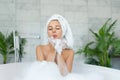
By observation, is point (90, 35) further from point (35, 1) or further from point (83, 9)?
point (35, 1)

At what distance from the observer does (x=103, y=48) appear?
11.4 ft

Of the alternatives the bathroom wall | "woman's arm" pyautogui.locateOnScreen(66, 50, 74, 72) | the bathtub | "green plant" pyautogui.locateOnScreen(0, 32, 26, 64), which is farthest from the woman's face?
the bathroom wall

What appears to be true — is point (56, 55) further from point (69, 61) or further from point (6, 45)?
point (6, 45)

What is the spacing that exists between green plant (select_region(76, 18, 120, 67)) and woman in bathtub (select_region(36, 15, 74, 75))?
1.60 m

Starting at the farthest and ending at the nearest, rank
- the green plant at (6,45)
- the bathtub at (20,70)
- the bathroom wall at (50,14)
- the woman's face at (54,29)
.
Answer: the bathroom wall at (50,14)
the green plant at (6,45)
the bathtub at (20,70)
the woman's face at (54,29)

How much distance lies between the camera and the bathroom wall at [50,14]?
11.9 feet

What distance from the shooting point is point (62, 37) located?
6.21 feet

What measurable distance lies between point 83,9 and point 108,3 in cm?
42

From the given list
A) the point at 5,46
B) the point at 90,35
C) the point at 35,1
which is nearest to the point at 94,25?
the point at 90,35

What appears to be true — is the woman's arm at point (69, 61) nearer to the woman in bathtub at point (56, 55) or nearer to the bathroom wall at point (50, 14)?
the woman in bathtub at point (56, 55)

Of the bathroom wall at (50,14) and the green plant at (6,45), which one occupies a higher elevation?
the bathroom wall at (50,14)

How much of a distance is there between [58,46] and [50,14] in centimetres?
200

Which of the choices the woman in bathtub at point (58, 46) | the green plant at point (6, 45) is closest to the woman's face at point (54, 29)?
the woman in bathtub at point (58, 46)

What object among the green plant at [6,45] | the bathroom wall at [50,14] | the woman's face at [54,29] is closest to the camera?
the woman's face at [54,29]
